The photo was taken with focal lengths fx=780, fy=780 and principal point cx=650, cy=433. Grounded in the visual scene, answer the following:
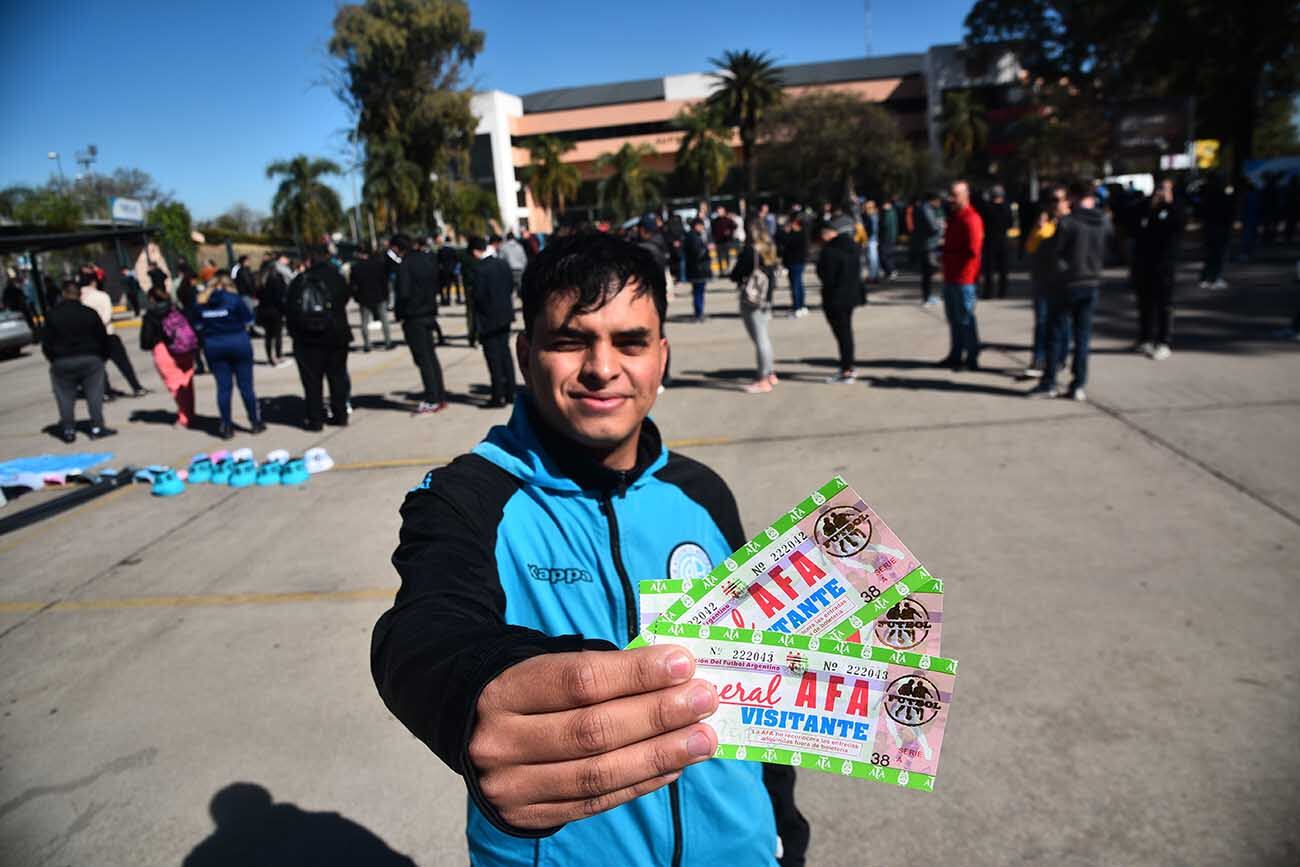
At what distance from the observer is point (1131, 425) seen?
6.75 m

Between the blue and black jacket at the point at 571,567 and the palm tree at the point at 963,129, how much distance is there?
6377 centimetres

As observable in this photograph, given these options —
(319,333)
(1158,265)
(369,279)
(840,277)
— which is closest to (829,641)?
(840,277)

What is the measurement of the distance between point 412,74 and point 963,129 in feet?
132

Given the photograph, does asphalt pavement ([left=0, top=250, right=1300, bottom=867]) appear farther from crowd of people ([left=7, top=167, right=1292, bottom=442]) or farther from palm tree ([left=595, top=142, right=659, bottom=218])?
palm tree ([left=595, top=142, right=659, bottom=218])

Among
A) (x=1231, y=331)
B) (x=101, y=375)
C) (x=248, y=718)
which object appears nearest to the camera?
(x=248, y=718)

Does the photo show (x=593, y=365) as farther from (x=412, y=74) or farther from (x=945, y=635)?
(x=412, y=74)

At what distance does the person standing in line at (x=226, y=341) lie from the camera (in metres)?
8.52

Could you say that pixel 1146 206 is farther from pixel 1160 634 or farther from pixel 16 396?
pixel 16 396

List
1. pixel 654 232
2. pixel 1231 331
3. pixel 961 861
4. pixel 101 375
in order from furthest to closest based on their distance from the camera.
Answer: pixel 654 232 → pixel 1231 331 → pixel 101 375 → pixel 961 861

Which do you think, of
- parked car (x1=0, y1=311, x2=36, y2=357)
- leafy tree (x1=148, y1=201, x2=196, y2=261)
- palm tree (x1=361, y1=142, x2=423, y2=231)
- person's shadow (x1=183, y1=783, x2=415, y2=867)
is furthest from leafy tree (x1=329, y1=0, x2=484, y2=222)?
person's shadow (x1=183, y1=783, x2=415, y2=867)

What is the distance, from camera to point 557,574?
1.47m

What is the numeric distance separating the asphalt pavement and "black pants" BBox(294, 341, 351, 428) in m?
0.57

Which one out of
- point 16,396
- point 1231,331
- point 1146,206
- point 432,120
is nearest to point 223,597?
point 16,396

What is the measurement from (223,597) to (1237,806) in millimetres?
5197
